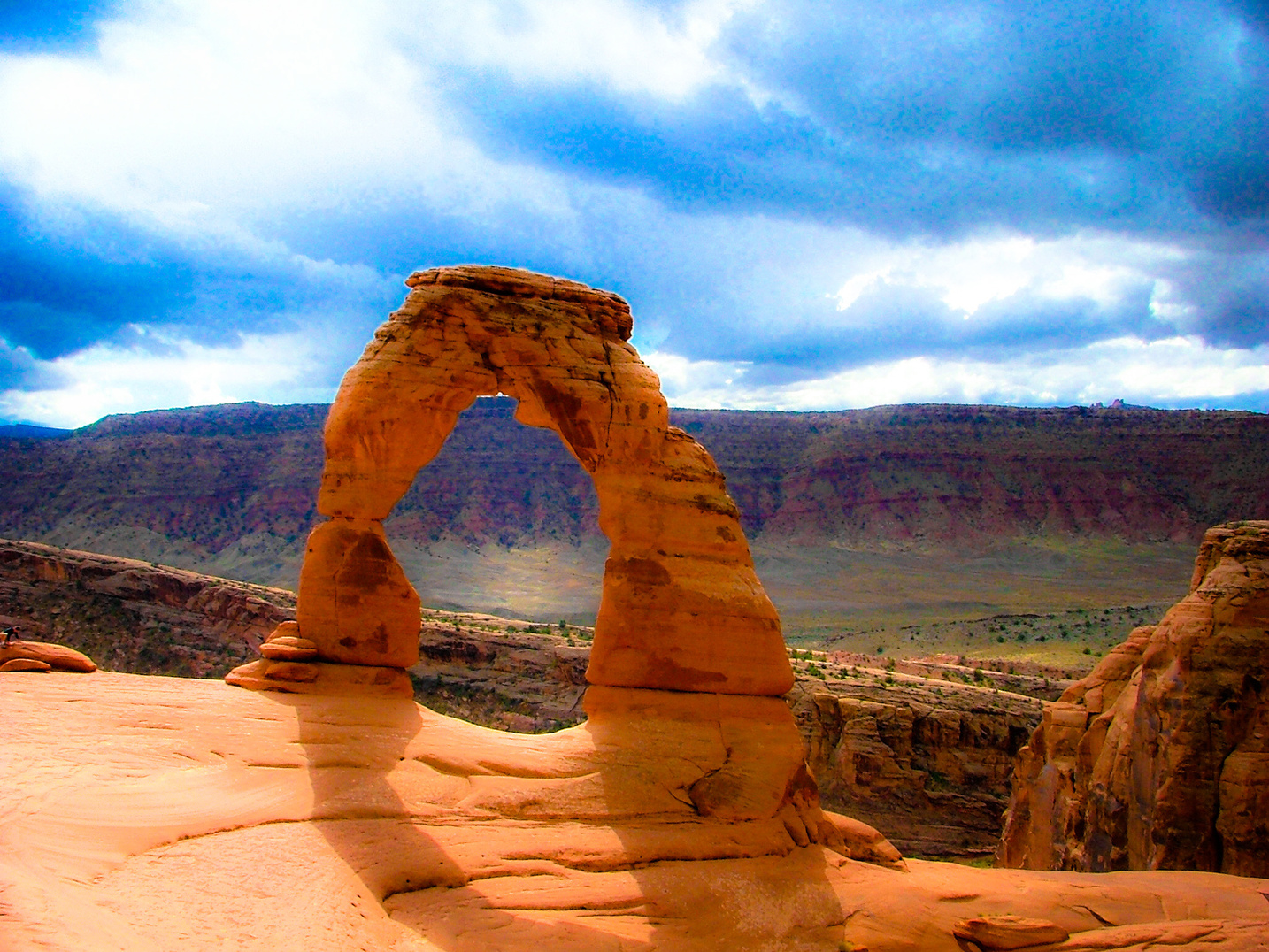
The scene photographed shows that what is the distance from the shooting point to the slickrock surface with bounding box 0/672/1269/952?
816 centimetres

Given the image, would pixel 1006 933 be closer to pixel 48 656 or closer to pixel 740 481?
pixel 48 656

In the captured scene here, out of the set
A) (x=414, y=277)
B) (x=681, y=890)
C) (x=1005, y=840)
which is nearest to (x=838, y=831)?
(x=681, y=890)

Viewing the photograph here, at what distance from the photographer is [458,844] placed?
34.7 feet

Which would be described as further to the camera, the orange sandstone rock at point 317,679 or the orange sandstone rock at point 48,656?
the orange sandstone rock at point 317,679

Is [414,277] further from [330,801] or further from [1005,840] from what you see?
[1005,840]

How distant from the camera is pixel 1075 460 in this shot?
83812 mm

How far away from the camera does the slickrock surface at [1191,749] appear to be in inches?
586

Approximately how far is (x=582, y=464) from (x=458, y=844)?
17.8 feet

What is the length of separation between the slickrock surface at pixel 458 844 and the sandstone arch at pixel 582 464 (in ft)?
2.74

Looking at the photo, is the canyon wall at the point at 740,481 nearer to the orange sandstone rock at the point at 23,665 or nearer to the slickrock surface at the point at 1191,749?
the orange sandstone rock at the point at 23,665

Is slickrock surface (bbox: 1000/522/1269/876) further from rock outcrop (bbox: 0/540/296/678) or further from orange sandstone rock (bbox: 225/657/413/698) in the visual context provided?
rock outcrop (bbox: 0/540/296/678)

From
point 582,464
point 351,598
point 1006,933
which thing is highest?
point 582,464

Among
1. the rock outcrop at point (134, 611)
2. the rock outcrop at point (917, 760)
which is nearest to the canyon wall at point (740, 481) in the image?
the rock outcrop at point (134, 611)

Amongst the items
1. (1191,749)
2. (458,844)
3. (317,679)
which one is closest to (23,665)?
(317,679)
